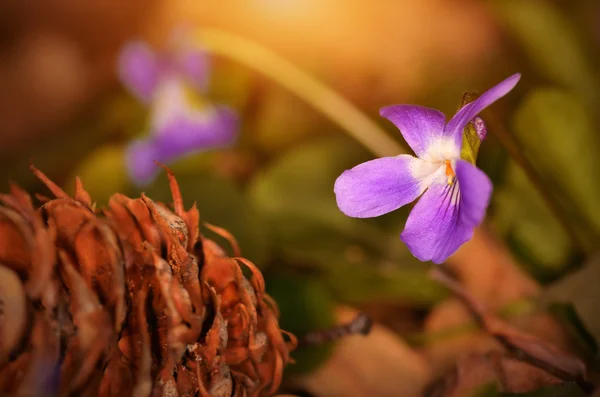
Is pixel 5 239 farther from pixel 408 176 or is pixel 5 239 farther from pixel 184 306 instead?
pixel 408 176

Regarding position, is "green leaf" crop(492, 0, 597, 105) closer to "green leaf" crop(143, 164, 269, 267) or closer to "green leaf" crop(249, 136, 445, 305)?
"green leaf" crop(249, 136, 445, 305)

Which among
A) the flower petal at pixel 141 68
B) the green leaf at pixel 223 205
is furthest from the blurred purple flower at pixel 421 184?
the flower petal at pixel 141 68

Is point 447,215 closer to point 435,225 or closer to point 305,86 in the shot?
point 435,225

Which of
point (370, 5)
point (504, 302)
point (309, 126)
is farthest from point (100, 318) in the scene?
point (370, 5)

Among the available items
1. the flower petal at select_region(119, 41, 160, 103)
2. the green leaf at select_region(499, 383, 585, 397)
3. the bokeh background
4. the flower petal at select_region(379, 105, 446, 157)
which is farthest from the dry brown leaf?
the flower petal at select_region(119, 41, 160, 103)

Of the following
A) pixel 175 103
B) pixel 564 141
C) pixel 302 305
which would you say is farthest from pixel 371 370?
pixel 175 103
